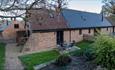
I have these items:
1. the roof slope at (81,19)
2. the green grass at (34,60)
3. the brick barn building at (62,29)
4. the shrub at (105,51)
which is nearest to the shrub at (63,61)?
the green grass at (34,60)

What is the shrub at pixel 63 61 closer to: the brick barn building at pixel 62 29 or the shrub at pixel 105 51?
the shrub at pixel 105 51

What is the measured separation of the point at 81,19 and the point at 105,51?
2506 centimetres

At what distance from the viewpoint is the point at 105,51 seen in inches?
605

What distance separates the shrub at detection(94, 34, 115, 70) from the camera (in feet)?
49.9

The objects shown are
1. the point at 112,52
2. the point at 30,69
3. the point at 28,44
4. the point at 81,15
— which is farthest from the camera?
the point at 81,15

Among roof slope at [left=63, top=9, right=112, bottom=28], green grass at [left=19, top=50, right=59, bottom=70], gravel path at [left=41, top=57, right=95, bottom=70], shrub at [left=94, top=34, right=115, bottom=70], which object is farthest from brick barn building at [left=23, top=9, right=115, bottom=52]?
shrub at [left=94, top=34, right=115, bottom=70]

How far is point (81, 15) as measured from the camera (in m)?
41.0

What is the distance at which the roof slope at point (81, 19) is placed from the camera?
38.0m

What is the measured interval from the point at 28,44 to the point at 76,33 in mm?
9073

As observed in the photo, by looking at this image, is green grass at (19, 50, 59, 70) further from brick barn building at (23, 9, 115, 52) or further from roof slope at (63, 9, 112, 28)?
roof slope at (63, 9, 112, 28)

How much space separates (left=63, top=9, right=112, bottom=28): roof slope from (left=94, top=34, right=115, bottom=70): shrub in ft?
67.9

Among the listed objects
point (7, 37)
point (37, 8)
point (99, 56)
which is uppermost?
point (37, 8)

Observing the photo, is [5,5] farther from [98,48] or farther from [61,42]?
[61,42]

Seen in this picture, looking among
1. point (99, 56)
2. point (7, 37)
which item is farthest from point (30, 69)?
point (7, 37)
